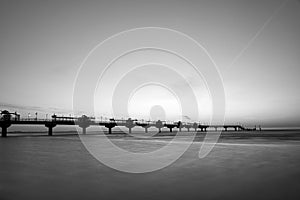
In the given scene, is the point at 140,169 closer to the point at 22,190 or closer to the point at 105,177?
the point at 105,177

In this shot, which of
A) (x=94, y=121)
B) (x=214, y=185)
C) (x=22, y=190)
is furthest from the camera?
(x=94, y=121)

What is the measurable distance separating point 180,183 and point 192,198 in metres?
1.65

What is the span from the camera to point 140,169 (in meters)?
9.88

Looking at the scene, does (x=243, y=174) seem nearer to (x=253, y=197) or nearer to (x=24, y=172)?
(x=253, y=197)

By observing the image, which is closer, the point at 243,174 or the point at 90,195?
the point at 90,195

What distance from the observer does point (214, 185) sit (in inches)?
279

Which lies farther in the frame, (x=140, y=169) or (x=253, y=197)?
(x=140, y=169)

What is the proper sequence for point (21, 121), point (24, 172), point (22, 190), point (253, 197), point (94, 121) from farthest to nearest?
point (94, 121)
point (21, 121)
point (24, 172)
point (22, 190)
point (253, 197)

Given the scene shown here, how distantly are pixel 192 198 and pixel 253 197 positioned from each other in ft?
5.58

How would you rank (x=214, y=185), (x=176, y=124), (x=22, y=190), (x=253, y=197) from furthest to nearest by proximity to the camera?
(x=176, y=124) < (x=214, y=185) < (x=22, y=190) < (x=253, y=197)

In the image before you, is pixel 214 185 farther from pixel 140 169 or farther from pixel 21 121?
pixel 21 121

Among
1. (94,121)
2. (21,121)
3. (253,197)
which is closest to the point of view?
(253,197)

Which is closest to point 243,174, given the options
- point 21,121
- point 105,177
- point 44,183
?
point 105,177

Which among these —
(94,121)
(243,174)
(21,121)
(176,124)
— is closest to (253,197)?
(243,174)
